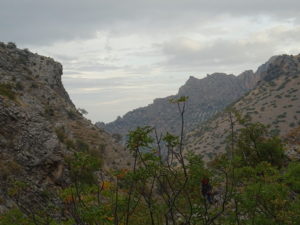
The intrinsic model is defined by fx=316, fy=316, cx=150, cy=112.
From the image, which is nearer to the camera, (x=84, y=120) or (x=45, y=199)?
(x=45, y=199)

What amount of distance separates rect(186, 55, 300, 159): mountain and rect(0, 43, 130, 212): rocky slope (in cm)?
3860

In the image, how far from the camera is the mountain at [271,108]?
258 ft

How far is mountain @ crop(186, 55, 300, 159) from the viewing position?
78.6 m

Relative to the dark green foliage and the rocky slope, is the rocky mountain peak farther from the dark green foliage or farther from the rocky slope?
the dark green foliage

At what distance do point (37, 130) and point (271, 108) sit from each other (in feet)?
255

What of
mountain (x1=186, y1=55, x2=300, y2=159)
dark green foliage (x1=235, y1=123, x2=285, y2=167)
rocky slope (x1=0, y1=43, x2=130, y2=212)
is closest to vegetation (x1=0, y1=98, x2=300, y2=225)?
rocky slope (x1=0, y1=43, x2=130, y2=212)

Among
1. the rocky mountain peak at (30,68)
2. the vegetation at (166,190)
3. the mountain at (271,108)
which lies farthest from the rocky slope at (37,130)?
the mountain at (271,108)

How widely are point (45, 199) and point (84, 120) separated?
26.9 meters

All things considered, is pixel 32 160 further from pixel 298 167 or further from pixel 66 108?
pixel 66 108

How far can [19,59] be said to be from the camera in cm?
4659

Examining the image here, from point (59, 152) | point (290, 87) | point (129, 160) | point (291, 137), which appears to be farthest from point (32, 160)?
point (290, 87)

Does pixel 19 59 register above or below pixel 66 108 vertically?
above

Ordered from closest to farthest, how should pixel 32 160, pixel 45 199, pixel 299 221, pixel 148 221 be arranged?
pixel 299 221
pixel 148 221
pixel 45 199
pixel 32 160

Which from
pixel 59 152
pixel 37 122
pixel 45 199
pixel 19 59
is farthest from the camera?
pixel 19 59
